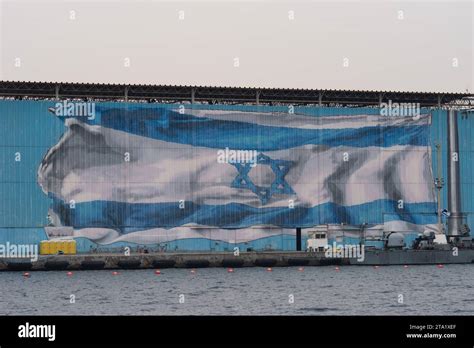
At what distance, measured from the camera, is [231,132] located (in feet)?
338

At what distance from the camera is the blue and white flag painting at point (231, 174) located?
99188mm

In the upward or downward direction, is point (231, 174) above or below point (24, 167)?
below

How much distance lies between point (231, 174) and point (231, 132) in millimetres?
4558

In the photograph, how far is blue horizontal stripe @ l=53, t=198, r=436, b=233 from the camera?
9906cm

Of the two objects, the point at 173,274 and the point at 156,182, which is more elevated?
the point at 156,182

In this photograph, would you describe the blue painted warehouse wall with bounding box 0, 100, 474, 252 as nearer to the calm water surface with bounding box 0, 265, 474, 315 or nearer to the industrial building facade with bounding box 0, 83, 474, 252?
the industrial building facade with bounding box 0, 83, 474, 252

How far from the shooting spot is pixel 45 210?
320 ft

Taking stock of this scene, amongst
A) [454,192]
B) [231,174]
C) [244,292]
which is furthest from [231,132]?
[244,292]

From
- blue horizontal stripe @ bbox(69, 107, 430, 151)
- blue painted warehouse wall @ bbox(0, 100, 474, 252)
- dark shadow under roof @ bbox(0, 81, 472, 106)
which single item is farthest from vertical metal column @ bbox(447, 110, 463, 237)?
blue painted warehouse wall @ bbox(0, 100, 474, 252)

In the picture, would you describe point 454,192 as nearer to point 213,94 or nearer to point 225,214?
point 225,214
